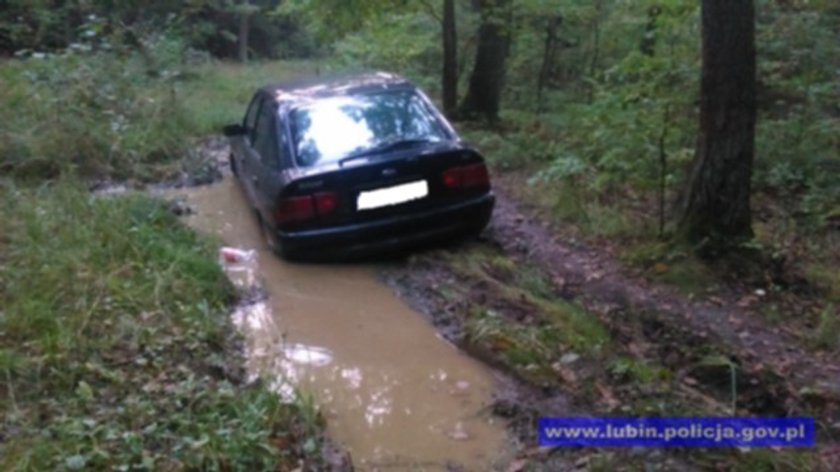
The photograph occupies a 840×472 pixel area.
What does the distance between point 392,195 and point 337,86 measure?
154cm

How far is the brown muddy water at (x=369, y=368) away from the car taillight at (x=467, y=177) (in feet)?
3.23

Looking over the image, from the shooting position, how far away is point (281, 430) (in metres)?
3.77

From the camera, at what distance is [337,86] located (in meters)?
7.00

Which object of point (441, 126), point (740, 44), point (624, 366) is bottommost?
point (624, 366)

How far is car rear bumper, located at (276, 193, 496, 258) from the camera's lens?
6.04 m

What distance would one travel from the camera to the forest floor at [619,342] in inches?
146

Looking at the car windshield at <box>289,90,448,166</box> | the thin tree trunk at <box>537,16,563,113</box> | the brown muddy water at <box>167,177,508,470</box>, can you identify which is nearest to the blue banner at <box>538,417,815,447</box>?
the brown muddy water at <box>167,177,508,470</box>

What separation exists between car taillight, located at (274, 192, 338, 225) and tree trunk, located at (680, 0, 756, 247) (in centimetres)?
276

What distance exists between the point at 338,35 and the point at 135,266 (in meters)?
10.1

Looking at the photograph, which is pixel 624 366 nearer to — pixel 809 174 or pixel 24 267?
pixel 24 267

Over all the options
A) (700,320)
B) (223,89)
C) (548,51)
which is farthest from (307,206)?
(223,89)

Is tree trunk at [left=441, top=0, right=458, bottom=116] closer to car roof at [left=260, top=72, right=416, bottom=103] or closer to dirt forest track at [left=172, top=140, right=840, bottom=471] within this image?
car roof at [left=260, top=72, right=416, bottom=103]

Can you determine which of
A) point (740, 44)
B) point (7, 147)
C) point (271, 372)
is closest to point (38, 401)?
point (271, 372)

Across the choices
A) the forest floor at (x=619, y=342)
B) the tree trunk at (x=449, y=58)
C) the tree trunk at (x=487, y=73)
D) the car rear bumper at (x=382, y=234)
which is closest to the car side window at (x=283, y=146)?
the car rear bumper at (x=382, y=234)
